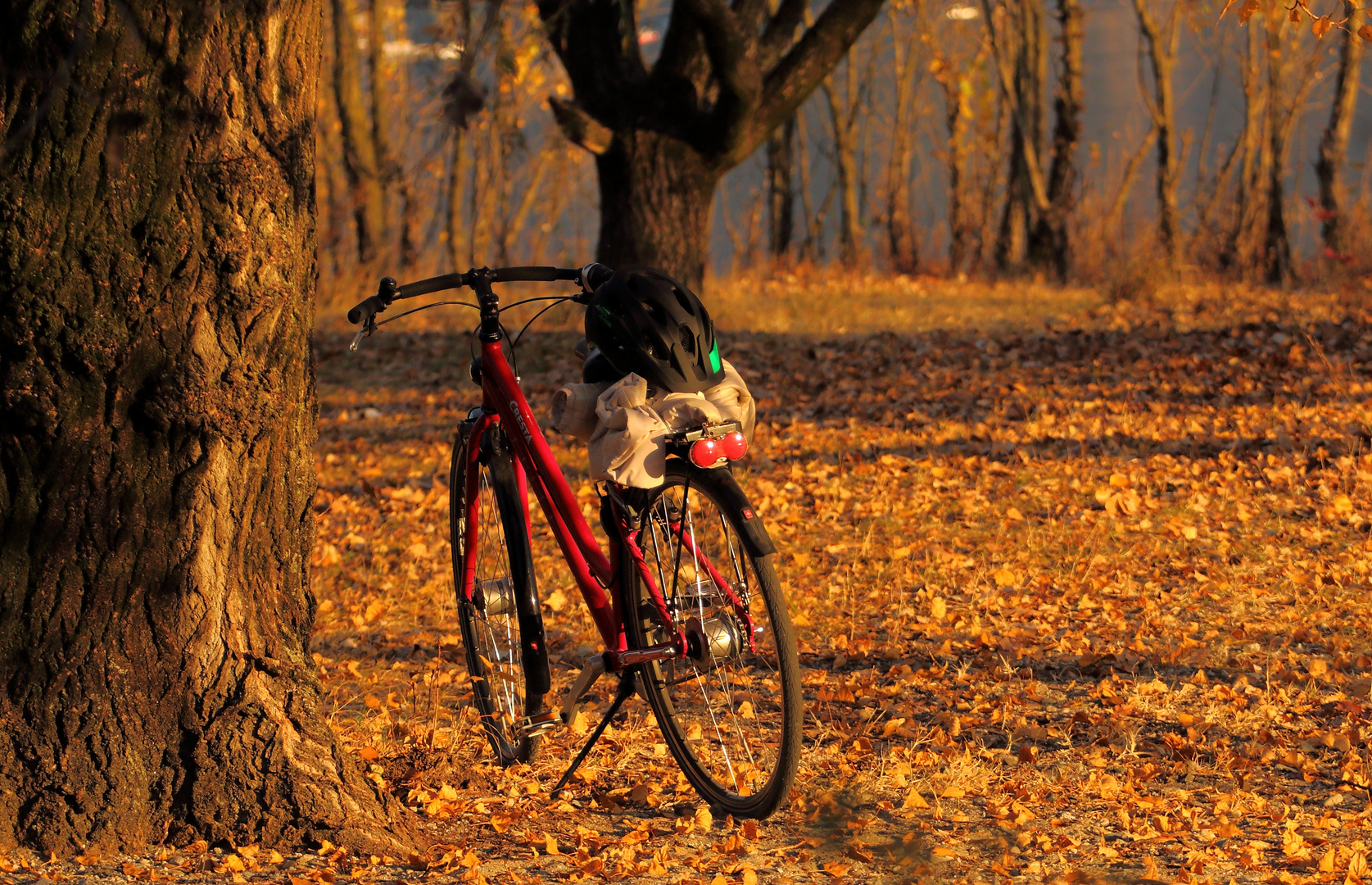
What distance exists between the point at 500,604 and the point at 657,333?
1076mm

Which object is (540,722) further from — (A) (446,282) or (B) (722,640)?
(A) (446,282)

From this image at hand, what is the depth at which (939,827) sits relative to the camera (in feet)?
10.7

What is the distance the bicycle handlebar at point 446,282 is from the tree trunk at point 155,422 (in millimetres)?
271

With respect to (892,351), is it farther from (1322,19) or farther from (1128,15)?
(1128,15)

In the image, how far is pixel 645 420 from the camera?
2951 mm

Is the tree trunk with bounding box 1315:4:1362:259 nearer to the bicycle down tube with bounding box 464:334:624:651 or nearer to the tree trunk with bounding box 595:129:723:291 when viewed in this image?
the tree trunk with bounding box 595:129:723:291

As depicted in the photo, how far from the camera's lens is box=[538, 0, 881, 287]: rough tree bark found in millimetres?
10133

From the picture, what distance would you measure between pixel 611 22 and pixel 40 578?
28.5 ft

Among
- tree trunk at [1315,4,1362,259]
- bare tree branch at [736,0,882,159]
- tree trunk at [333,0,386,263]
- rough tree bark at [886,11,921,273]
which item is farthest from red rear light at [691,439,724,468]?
rough tree bark at [886,11,921,273]

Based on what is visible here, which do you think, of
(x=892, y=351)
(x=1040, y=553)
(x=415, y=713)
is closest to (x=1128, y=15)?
(x=892, y=351)

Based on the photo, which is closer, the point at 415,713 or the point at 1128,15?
the point at 415,713

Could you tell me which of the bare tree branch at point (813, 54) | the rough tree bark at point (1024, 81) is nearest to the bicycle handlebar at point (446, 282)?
the bare tree branch at point (813, 54)

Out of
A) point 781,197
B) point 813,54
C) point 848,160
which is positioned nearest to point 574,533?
point 813,54

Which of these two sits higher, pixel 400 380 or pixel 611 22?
pixel 611 22
